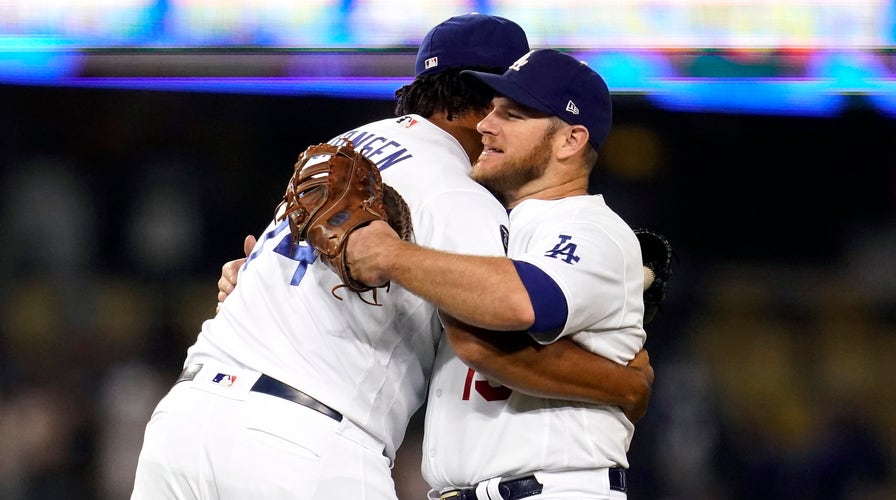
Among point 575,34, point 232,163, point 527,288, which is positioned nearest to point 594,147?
point 527,288

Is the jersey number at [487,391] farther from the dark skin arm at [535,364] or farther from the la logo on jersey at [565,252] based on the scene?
the la logo on jersey at [565,252]

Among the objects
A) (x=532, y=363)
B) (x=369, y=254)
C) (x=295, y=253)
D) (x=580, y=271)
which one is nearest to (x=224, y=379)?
(x=295, y=253)

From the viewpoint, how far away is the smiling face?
1841mm

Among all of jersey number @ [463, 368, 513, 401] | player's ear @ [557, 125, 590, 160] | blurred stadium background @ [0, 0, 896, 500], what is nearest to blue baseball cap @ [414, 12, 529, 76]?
player's ear @ [557, 125, 590, 160]

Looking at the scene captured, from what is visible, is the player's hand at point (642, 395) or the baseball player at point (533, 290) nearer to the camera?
the baseball player at point (533, 290)

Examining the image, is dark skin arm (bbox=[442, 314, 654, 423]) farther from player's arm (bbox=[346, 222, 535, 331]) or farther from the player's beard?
the player's beard

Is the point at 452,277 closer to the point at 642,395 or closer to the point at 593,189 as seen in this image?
the point at 642,395

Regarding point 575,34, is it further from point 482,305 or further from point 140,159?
point 482,305

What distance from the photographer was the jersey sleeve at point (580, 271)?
1561mm

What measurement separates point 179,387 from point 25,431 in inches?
128

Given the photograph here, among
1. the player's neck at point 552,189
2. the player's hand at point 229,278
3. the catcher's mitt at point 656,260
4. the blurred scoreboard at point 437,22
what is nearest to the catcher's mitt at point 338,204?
the player's neck at point 552,189

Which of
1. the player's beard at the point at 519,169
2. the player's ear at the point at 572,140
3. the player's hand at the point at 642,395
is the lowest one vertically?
the player's hand at the point at 642,395

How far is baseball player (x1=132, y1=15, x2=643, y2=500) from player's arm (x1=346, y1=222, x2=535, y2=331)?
0.15 meters

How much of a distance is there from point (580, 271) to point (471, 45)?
2.24 feet
